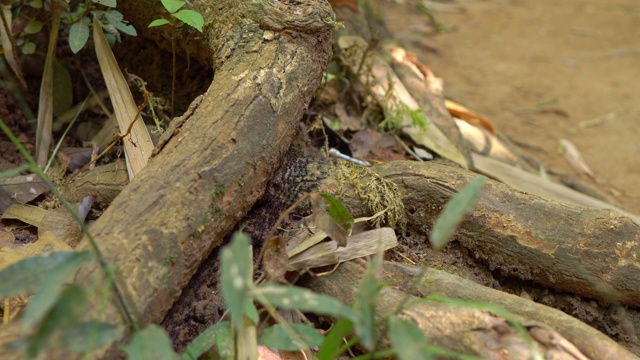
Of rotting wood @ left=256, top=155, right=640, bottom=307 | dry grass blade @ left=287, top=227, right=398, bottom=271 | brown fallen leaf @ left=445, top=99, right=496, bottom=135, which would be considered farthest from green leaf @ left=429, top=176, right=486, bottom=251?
brown fallen leaf @ left=445, top=99, right=496, bottom=135

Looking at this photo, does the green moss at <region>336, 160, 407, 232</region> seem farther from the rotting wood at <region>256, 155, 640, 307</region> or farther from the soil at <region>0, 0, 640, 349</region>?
the soil at <region>0, 0, 640, 349</region>

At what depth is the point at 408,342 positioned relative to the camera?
126cm

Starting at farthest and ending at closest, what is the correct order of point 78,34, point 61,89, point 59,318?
point 61,89, point 78,34, point 59,318

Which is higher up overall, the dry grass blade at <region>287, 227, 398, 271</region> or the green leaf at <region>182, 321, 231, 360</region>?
the dry grass blade at <region>287, 227, 398, 271</region>

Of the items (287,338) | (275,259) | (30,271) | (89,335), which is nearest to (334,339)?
A: (287,338)

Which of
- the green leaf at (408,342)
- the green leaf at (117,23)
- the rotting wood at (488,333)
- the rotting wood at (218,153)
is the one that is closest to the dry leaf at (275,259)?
the rotting wood at (218,153)

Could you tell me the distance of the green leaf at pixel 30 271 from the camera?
4.21ft

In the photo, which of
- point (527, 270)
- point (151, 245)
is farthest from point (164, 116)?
point (527, 270)

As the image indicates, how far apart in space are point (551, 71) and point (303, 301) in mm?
4704

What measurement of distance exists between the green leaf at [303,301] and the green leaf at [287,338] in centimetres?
24

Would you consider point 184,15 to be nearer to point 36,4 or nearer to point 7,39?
point 36,4

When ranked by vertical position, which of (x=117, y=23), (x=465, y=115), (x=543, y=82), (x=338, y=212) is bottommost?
(x=543, y=82)

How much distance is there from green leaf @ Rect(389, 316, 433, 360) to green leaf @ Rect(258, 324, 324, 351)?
0.27m

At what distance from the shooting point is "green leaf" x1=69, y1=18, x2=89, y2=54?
2.23 meters
